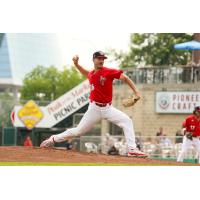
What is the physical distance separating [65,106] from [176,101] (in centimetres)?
583

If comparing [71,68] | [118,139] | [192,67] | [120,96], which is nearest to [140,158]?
[118,139]

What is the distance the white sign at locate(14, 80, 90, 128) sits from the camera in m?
39.2

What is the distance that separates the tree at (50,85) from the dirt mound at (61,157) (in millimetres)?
54852

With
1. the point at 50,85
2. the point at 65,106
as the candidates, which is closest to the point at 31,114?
the point at 65,106

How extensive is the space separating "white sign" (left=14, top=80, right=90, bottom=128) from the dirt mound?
72.5ft

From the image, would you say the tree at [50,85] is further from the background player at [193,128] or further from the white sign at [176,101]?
the background player at [193,128]

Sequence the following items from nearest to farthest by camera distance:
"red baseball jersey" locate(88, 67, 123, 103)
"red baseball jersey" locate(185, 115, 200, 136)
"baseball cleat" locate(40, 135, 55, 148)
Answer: "red baseball jersey" locate(88, 67, 123, 103), "baseball cleat" locate(40, 135, 55, 148), "red baseball jersey" locate(185, 115, 200, 136)

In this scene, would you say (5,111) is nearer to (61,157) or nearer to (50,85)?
(61,157)

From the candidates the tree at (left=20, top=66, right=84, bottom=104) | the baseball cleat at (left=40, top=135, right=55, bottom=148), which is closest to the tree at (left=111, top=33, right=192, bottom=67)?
the tree at (left=20, top=66, right=84, bottom=104)

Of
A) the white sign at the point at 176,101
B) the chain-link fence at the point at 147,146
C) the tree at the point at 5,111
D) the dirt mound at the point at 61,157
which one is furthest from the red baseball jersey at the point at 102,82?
the tree at the point at 5,111

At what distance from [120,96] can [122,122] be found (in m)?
25.1

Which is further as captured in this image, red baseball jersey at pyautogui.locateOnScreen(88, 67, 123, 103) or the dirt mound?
the dirt mound

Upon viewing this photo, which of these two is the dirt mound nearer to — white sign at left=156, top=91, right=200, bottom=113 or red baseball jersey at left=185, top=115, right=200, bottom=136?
red baseball jersey at left=185, top=115, right=200, bottom=136

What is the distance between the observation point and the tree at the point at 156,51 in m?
53.5
